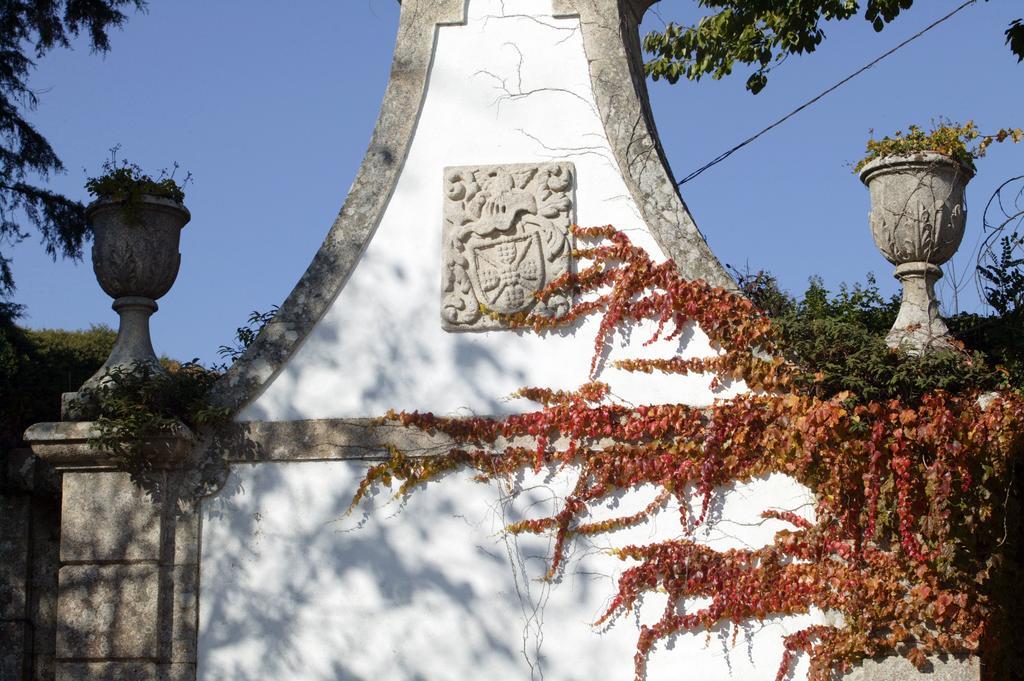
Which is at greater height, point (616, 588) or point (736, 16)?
point (736, 16)

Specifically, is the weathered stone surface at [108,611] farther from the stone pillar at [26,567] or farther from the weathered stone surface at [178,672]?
the stone pillar at [26,567]

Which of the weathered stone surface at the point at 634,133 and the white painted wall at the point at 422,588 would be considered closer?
the white painted wall at the point at 422,588

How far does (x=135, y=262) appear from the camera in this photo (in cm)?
688

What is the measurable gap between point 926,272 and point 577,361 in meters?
1.78

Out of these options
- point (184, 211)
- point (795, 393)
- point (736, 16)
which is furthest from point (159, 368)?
point (736, 16)

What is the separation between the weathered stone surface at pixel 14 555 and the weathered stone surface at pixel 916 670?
4293 mm

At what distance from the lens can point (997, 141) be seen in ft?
22.0

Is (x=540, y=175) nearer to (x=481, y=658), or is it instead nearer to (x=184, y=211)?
(x=184, y=211)

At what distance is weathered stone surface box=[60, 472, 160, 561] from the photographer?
6523 millimetres

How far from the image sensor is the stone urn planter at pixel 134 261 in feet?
22.6

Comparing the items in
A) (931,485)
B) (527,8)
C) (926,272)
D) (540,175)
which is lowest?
(931,485)

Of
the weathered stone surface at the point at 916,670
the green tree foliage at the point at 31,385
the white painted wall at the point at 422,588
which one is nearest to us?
the weathered stone surface at the point at 916,670

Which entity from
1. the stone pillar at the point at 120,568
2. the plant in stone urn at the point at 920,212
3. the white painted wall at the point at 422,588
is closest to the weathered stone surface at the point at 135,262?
the stone pillar at the point at 120,568

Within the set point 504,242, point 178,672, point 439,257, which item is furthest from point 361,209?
point 178,672
